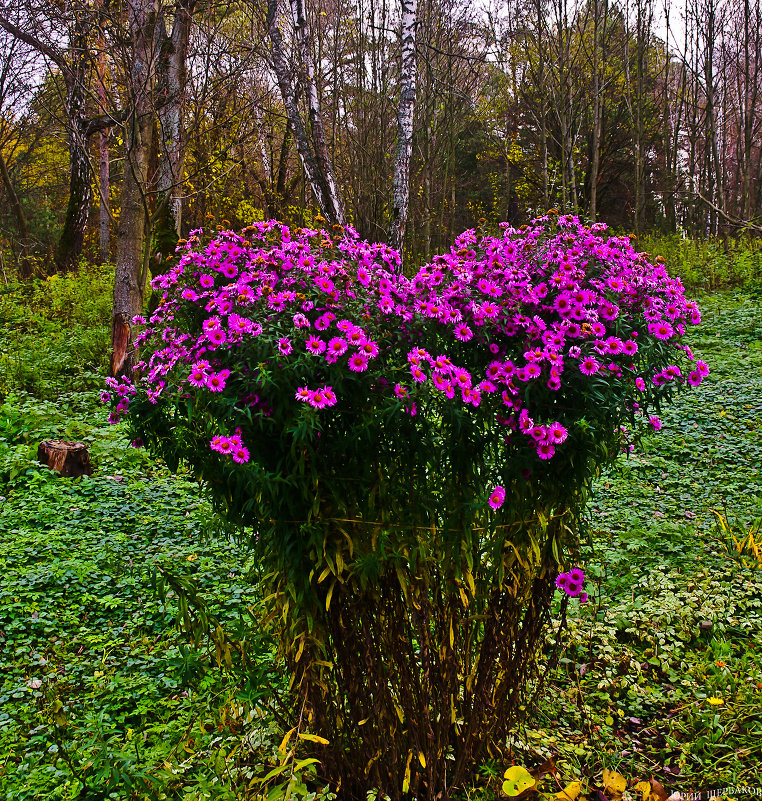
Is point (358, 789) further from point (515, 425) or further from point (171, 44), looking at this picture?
point (171, 44)

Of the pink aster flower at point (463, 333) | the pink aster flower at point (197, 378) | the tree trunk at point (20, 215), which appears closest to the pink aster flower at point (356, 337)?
the pink aster flower at point (463, 333)

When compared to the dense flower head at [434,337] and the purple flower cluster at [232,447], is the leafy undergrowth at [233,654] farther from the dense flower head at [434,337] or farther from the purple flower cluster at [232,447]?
the dense flower head at [434,337]

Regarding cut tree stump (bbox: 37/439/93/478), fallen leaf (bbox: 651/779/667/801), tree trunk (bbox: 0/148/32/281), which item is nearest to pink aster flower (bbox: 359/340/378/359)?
fallen leaf (bbox: 651/779/667/801)

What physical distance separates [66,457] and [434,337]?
4.29m

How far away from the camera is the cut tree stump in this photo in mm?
4984

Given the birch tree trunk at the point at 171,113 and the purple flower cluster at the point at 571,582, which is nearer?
the purple flower cluster at the point at 571,582

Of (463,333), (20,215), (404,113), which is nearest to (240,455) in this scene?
(463,333)

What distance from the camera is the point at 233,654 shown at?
8.66 ft

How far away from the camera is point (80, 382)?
7.07 meters

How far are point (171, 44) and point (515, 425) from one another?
7846 millimetres

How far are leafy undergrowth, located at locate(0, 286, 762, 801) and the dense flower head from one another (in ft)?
1.80

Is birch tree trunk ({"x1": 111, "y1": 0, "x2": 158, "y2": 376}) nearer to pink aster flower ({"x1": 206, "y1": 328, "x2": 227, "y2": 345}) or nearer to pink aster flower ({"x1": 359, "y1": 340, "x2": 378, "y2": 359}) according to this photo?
pink aster flower ({"x1": 206, "y1": 328, "x2": 227, "y2": 345})

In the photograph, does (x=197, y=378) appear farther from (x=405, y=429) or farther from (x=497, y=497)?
(x=497, y=497)

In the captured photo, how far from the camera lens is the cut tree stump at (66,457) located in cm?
498
